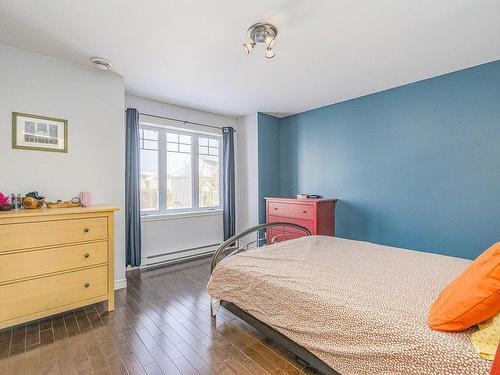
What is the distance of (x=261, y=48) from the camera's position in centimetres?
236

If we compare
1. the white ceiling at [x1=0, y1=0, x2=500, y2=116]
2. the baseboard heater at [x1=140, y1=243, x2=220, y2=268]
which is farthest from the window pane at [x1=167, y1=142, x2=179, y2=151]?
the baseboard heater at [x1=140, y1=243, x2=220, y2=268]

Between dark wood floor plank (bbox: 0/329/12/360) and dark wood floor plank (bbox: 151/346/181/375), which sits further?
dark wood floor plank (bbox: 0/329/12/360)

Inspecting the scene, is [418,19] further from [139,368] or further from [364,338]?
[139,368]

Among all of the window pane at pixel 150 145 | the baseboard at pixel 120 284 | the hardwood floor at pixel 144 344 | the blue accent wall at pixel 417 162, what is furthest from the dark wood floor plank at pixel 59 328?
the blue accent wall at pixel 417 162

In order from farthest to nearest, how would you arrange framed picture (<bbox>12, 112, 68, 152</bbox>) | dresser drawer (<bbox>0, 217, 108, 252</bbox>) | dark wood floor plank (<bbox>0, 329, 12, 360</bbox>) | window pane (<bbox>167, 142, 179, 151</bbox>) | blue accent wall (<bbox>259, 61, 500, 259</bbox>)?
1. window pane (<bbox>167, 142, 179, 151</bbox>)
2. blue accent wall (<bbox>259, 61, 500, 259</bbox>)
3. framed picture (<bbox>12, 112, 68, 152</bbox>)
4. dresser drawer (<bbox>0, 217, 108, 252</bbox>)
5. dark wood floor plank (<bbox>0, 329, 12, 360</bbox>)

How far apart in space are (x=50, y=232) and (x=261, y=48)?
2486mm

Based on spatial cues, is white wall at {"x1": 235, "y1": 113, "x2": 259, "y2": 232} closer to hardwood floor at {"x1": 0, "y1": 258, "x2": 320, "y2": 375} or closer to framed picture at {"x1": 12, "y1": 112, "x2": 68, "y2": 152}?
hardwood floor at {"x1": 0, "y1": 258, "x2": 320, "y2": 375}

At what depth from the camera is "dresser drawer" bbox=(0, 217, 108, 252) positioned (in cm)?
193

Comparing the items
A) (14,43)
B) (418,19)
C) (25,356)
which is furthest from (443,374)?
Result: (14,43)

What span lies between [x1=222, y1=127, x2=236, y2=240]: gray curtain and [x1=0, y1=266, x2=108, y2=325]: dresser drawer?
2374 mm

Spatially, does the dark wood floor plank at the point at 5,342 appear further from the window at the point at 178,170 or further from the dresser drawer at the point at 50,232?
the window at the point at 178,170

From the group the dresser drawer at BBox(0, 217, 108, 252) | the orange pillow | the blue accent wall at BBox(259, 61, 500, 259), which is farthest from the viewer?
the blue accent wall at BBox(259, 61, 500, 259)

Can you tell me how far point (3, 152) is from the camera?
7.63 ft

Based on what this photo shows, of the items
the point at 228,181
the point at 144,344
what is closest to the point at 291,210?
the point at 228,181
